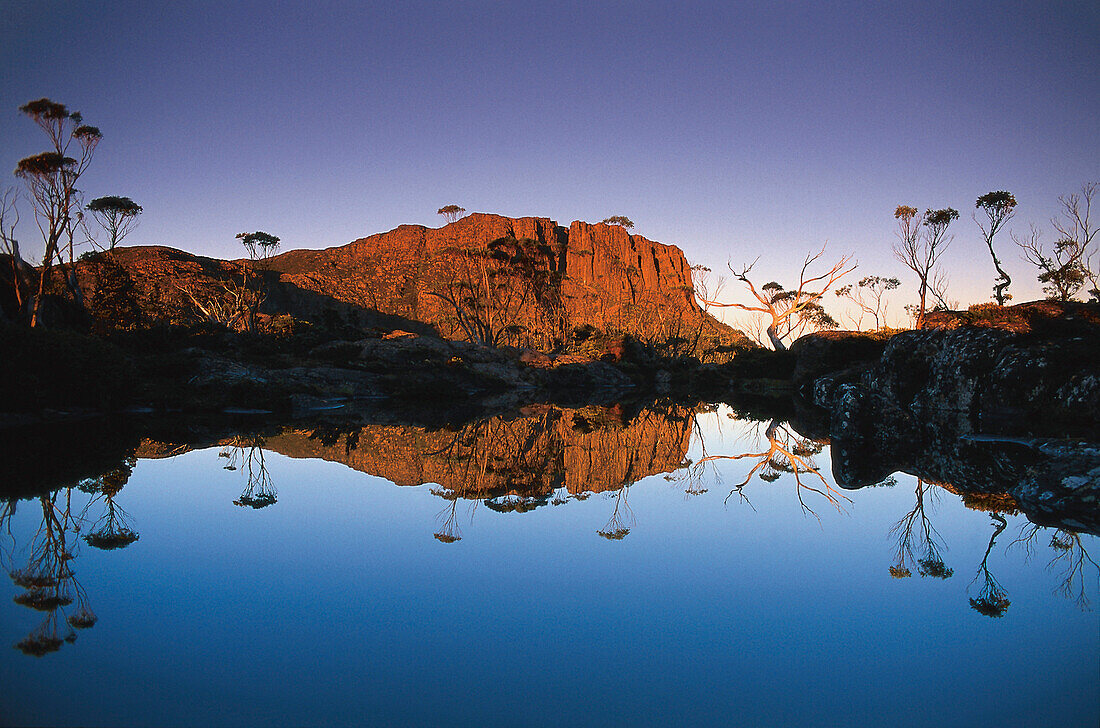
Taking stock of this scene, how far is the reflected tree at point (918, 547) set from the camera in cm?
467

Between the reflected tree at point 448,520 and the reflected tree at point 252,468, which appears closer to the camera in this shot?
the reflected tree at point 448,520

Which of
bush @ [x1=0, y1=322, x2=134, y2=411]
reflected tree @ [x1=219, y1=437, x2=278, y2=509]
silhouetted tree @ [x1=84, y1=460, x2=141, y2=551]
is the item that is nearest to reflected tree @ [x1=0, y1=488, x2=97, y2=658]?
silhouetted tree @ [x1=84, y1=460, x2=141, y2=551]

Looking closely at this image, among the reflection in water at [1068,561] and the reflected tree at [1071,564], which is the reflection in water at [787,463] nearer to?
the reflection in water at [1068,561]

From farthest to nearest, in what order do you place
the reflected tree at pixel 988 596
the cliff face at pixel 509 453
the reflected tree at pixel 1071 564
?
the cliff face at pixel 509 453 → the reflected tree at pixel 1071 564 → the reflected tree at pixel 988 596

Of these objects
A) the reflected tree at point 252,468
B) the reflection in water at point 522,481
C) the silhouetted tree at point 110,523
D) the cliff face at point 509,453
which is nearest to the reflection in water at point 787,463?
the reflection in water at point 522,481

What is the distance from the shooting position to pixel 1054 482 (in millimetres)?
7004

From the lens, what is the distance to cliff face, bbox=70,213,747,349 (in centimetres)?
5078

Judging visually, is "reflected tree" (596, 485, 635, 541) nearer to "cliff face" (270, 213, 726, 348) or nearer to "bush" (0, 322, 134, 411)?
"bush" (0, 322, 134, 411)

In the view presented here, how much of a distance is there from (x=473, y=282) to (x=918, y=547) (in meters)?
49.7

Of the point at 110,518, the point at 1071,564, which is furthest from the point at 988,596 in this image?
the point at 110,518

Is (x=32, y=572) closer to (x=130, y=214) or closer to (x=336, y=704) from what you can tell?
(x=336, y=704)

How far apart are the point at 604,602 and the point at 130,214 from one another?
160 ft

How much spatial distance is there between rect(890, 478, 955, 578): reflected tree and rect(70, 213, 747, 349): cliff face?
1629 inches

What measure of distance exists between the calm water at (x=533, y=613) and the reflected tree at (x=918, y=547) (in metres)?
0.03
